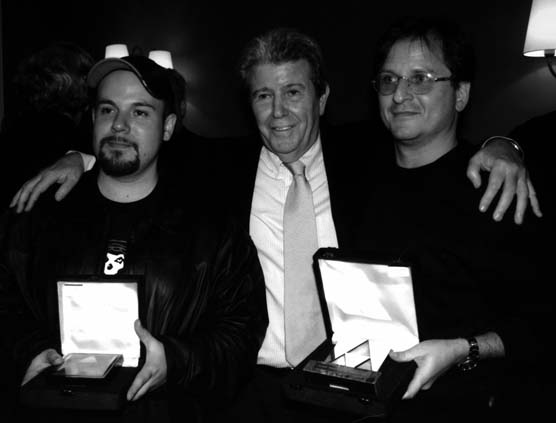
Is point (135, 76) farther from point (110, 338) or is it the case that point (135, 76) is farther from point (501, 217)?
point (501, 217)

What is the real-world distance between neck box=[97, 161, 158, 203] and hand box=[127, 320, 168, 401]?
525mm

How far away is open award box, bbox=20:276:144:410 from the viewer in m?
1.27

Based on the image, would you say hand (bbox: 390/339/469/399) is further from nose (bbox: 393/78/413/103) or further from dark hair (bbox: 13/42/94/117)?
dark hair (bbox: 13/42/94/117)

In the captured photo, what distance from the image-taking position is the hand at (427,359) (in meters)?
1.34

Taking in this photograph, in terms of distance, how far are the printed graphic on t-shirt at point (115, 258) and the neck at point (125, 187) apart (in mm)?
181

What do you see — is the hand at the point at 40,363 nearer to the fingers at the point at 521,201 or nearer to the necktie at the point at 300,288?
the necktie at the point at 300,288

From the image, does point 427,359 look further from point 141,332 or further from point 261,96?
point 261,96

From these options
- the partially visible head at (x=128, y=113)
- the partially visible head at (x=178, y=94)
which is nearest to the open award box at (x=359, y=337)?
the partially visible head at (x=128, y=113)

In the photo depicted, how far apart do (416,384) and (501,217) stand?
524 mm

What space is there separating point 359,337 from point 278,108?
90cm

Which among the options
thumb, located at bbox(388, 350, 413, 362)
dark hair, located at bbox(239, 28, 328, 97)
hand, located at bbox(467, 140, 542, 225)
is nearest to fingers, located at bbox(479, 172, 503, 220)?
hand, located at bbox(467, 140, 542, 225)

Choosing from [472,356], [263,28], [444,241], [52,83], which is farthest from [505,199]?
[263,28]

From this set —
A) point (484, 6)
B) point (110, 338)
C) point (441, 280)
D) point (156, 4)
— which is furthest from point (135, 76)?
point (156, 4)

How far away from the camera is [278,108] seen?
201 cm
